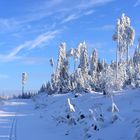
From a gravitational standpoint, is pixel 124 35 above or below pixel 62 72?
above

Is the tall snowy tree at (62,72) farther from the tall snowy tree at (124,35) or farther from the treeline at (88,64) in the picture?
the tall snowy tree at (124,35)

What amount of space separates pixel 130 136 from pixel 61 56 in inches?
3724

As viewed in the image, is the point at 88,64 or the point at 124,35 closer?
the point at 124,35

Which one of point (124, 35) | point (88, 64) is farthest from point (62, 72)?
A: point (124, 35)

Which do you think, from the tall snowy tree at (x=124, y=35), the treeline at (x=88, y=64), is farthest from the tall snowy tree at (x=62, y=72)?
the tall snowy tree at (x=124, y=35)

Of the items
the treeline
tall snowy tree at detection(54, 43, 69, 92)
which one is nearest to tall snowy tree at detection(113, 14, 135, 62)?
the treeline

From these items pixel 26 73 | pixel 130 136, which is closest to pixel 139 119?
pixel 130 136

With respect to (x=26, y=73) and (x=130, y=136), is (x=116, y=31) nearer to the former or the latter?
(x=130, y=136)

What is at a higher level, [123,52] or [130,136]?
[123,52]

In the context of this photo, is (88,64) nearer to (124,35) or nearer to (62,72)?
(62,72)

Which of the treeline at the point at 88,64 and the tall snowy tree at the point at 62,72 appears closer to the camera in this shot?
the treeline at the point at 88,64

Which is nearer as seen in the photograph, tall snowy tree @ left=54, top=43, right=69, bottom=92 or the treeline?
the treeline

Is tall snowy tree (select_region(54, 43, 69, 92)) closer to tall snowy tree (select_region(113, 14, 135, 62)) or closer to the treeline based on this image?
the treeline

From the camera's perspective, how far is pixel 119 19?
267 feet
